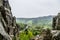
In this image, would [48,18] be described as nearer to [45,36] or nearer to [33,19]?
[33,19]

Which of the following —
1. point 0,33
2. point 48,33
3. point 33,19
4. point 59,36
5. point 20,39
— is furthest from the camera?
point 33,19

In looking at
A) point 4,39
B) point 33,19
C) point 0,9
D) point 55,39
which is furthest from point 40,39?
point 33,19

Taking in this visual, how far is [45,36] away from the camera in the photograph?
113 feet

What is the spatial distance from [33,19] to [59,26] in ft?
452

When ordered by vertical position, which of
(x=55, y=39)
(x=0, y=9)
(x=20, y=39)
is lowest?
(x=20, y=39)

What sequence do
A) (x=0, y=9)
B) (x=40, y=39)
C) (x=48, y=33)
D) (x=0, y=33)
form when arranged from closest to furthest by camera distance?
(x=0, y=33) → (x=0, y=9) → (x=48, y=33) → (x=40, y=39)

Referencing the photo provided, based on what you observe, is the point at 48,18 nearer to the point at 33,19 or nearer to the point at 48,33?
the point at 33,19

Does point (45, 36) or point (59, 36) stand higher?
point (59, 36)

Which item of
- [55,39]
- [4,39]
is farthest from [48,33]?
[4,39]

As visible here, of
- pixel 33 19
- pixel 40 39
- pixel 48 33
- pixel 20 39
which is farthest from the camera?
pixel 33 19

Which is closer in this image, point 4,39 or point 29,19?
point 4,39

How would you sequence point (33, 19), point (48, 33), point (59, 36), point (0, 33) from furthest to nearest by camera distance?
point (33, 19) → point (48, 33) → point (59, 36) → point (0, 33)

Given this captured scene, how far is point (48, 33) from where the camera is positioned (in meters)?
33.5

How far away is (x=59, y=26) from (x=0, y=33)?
2332cm
